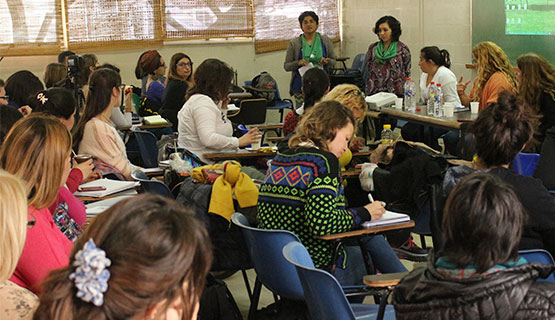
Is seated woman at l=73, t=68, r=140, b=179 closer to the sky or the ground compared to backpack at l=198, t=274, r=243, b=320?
closer to the sky

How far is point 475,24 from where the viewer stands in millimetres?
7594

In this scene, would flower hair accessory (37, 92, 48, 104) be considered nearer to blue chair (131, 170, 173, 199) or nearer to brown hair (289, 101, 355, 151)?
blue chair (131, 170, 173, 199)

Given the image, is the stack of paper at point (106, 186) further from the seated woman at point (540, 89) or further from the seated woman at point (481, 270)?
the seated woman at point (540, 89)

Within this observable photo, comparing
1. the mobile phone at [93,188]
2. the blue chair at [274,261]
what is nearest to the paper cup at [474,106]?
the mobile phone at [93,188]

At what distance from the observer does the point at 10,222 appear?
4.94 feet

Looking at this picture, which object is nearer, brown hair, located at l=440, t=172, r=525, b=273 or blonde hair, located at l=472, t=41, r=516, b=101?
brown hair, located at l=440, t=172, r=525, b=273

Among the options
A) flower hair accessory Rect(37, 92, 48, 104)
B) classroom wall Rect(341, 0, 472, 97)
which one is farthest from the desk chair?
flower hair accessory Rect(37, 92, 48, 104)

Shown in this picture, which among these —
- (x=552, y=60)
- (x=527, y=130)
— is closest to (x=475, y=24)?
(x=552, y=60)

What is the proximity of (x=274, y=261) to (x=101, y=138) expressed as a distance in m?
1.99

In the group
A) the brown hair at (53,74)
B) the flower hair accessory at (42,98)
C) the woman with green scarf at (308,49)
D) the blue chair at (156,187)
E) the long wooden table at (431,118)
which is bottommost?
the blue chair at (156,187)

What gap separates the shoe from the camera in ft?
14.0

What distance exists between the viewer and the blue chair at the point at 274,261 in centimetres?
251

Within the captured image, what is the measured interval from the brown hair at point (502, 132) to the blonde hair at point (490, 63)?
2.86 m

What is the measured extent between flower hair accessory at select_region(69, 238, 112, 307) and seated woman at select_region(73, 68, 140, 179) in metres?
3.17
